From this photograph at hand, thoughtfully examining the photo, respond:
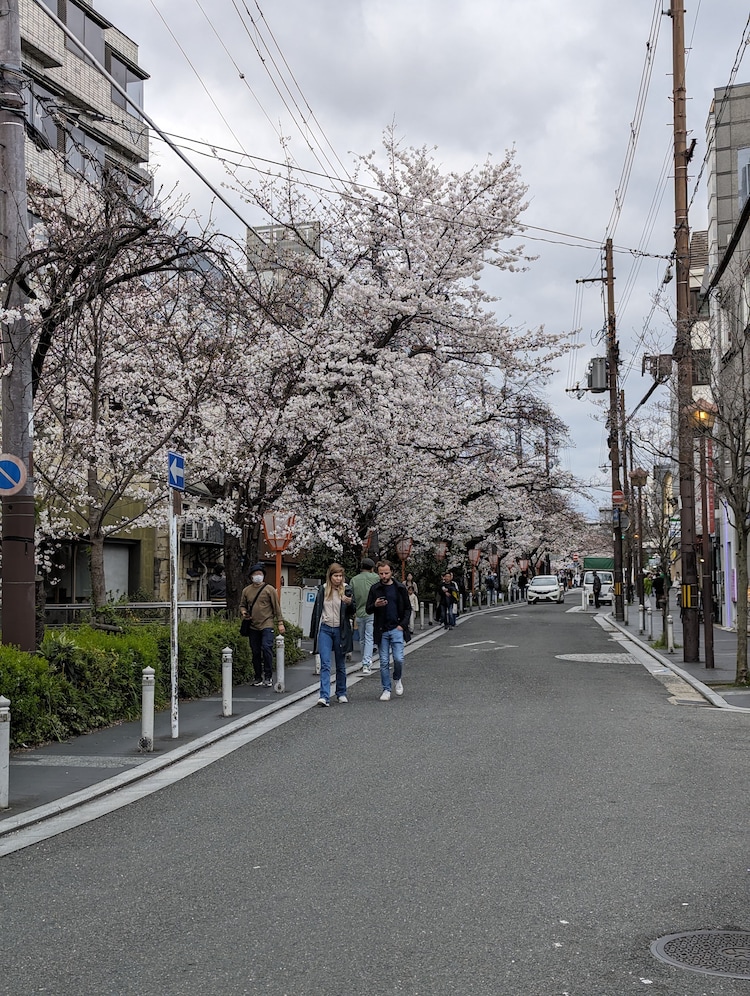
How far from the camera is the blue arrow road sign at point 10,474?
35.2 feet

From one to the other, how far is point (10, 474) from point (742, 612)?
35.6ft

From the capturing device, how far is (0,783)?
8.13 m

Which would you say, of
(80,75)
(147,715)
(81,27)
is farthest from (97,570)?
(81,27)

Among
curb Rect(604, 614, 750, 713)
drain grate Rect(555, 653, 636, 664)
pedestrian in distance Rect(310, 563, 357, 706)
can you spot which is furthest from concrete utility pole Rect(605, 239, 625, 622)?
Answer: pedestrian in distance Rect(310, 563, 357, 706)

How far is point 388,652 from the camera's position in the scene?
15.3m

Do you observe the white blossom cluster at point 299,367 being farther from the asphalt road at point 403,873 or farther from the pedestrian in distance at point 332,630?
the asphalt road at point 403,873

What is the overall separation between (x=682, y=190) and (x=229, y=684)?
12.7m

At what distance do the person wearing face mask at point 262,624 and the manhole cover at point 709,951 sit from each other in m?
12.4

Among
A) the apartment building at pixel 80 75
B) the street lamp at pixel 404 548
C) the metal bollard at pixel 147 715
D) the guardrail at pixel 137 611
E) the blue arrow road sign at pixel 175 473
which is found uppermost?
the apartment building at pixel 80 75

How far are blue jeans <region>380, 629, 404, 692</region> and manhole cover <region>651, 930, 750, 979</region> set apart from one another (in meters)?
10.3


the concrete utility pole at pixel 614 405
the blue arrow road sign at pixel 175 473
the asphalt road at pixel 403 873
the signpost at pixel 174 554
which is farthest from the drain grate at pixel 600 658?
the concrete utility pole at pixel 614 405

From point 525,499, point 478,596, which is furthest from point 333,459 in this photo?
point 478,596

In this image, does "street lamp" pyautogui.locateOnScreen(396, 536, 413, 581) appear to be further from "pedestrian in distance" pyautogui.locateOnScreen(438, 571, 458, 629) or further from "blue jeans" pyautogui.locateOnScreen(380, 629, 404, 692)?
"blue jeans" pyautogui.locateOnScreen(380, 629, 404, 692)

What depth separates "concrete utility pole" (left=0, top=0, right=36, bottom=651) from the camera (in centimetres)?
1188
